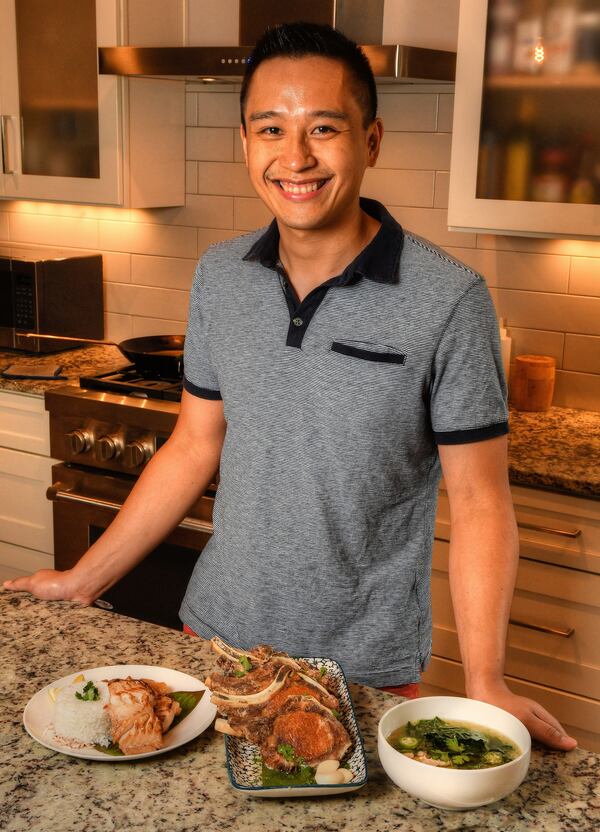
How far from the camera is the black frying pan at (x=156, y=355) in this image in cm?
297

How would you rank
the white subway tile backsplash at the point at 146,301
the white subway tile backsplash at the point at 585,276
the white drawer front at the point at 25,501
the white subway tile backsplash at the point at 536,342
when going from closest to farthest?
the white subway tile backsplash at the point at 585,276
the white subway tile backsplash at the point at 536,342
the white drawer front at the point at 25,501
the white subway tile backsplash at the point at 146,301

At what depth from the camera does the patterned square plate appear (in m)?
0.99

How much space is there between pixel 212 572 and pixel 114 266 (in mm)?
2186

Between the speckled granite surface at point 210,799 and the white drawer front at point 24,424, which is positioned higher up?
the speckled granite surface at point 210,799

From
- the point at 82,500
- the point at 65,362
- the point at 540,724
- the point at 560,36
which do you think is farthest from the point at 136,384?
the point at 540,724

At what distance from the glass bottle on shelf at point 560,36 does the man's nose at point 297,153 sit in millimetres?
1180

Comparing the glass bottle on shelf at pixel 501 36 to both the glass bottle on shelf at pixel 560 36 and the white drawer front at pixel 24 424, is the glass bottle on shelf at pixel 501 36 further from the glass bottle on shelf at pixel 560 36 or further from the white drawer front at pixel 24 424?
the white drawer front at pixel 24 424

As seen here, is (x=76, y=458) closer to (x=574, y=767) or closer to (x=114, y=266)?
(x=114, y=266)

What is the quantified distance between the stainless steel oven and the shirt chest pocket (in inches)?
54.2

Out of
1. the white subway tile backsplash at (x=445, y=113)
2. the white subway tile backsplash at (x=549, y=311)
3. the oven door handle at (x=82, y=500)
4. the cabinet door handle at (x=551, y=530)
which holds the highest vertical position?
the white subway tile backsplash at (x=445, y=113)

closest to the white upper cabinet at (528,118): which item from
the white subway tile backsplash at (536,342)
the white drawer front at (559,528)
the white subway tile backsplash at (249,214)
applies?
the white subway tile backsplash at (536,342)

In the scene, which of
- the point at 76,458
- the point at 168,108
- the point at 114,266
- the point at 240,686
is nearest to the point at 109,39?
the point at 168,108

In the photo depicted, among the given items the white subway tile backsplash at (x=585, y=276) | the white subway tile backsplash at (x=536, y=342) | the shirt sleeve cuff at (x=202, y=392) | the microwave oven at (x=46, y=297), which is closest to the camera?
the shirt sleeve cuff at (x=202, y=392)

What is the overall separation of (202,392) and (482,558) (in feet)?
1.90
